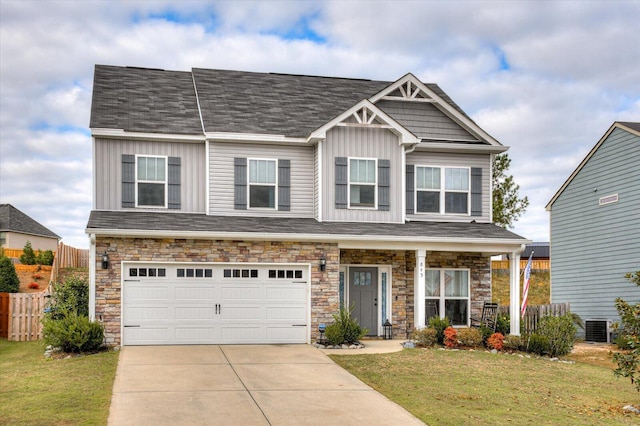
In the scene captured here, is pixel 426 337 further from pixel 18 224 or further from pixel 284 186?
pixel 18 224

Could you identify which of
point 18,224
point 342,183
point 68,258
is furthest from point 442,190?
Result: point 18,224

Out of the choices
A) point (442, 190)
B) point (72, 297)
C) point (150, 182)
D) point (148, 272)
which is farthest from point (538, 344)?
point (72, 297)

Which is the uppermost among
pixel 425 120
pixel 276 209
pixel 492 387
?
pixel 425 120

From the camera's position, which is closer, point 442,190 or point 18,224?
point 442,190

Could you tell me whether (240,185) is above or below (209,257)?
above

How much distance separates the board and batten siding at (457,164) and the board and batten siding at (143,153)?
248 inches

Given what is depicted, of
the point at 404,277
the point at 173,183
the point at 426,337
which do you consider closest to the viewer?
the point at 426,337

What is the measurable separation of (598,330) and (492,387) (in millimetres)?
11897

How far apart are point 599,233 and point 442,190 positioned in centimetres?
715

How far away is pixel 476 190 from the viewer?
2238cm

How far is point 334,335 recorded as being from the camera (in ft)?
60.2

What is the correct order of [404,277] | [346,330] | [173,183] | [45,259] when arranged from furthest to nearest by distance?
1. [45,259]
2. [404,277]
3. [173,183]
4. [346,330]

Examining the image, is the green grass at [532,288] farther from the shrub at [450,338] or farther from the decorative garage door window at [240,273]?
the decorative garage door window at [240,273]

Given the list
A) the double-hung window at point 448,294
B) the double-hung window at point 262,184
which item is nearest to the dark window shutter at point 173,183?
the double-hung window at point 262,184
